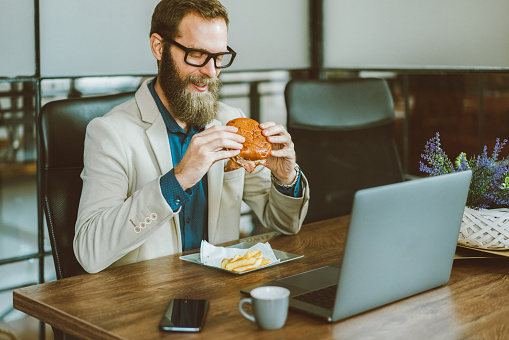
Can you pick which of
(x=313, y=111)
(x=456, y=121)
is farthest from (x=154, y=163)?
(x=456, y=121)

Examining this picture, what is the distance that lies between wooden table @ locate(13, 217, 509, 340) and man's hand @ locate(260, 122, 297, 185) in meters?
0.31

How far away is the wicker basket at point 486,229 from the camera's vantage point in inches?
61.2

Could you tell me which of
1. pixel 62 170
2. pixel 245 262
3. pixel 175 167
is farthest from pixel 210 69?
pixel 245 262

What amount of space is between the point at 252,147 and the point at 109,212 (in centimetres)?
44

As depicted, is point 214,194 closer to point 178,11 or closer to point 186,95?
point 186,95

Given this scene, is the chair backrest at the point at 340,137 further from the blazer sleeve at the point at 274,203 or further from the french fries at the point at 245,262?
the french fries at the point at 245,262

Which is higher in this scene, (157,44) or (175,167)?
(157,44)

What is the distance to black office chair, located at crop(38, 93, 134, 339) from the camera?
1734 mm

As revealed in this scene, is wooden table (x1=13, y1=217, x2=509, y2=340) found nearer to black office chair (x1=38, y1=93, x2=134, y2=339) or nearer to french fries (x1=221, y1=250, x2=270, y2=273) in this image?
french fries (x1=221, y1=250, x2=270, y2=273)

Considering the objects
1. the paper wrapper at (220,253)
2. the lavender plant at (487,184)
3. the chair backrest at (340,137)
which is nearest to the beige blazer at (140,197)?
the paper wrapper at (220,253)

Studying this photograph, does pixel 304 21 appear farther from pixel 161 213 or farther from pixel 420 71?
pixel 161 213

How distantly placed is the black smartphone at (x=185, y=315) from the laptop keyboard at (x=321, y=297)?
208 millimetres

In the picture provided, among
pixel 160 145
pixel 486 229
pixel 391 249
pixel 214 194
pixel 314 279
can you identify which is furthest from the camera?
pixel 214 194

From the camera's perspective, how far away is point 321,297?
130cm
